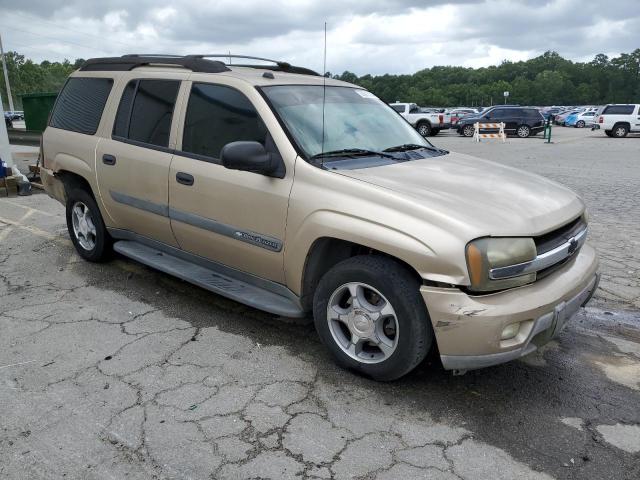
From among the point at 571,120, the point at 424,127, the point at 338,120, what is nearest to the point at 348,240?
the point at 338,120

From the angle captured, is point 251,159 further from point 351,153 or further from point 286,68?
point 286,68

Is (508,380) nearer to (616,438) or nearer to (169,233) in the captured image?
(616,438)

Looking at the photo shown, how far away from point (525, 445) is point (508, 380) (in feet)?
2.13

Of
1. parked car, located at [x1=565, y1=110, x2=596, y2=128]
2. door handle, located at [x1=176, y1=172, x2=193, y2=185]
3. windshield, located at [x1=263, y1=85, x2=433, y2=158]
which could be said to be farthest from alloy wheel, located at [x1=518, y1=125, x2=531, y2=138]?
door handle, located at [x1=176, y1=172, x2=193, y2=185]

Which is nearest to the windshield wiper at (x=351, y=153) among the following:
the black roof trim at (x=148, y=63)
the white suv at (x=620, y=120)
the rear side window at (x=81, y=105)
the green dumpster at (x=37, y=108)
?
the black roof trim at (x=148, y=63)

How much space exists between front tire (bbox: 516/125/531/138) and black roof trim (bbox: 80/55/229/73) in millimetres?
24606

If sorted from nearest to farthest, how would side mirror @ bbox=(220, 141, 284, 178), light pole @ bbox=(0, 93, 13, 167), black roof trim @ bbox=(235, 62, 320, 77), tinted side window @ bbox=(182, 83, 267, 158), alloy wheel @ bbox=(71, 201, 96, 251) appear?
side mirror @ bbox=(220, 141, 284, 178), tinted side window @ bbox=(182, 83, 267, 158), black roof trim @ bbox=(235, 62, 320, 77), alloy wheel @ bbox=(71, 201, 96, 251), light pole @ bbox=(0, 93, 13, 167)

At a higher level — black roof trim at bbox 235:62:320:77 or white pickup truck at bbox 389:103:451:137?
black roof trim at bbox 235:62:320:77

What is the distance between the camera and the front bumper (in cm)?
273

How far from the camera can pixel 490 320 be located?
271 centimetres

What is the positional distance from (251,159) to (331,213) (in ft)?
1.93

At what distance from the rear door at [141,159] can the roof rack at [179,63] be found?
0.18 metres

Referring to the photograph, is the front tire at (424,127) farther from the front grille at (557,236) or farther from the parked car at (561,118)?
the front grille at (557,236)

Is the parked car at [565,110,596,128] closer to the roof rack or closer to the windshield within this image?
the roof rack
